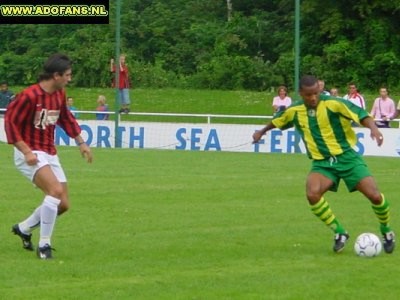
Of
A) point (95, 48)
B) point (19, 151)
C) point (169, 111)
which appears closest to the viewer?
point (19, 151)

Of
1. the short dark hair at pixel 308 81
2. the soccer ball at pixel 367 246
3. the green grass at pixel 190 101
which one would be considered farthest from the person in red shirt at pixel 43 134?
the green grass at pixel 190 101

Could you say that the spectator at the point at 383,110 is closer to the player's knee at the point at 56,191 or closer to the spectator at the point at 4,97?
the spectator at the point at 4,97

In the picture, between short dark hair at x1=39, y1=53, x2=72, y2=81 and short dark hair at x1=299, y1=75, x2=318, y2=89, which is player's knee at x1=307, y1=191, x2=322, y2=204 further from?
short dark hair at x1=39, y1=53, x2=72, y2=81

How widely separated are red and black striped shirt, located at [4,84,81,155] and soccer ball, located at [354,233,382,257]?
313 centimetres

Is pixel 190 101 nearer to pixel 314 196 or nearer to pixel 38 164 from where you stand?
pixel 314 196

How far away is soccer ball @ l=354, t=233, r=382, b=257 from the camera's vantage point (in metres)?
11.0

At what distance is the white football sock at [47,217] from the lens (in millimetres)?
10727

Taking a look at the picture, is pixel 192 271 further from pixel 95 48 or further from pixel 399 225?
pixel 95 48

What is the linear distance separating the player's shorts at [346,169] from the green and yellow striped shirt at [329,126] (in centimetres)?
6

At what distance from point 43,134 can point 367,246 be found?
3324 mm

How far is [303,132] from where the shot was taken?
38.0ft

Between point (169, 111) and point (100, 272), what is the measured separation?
1154 inches

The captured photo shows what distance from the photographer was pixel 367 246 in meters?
11.0

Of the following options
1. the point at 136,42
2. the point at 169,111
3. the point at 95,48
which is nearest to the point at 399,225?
the point at 169,111
